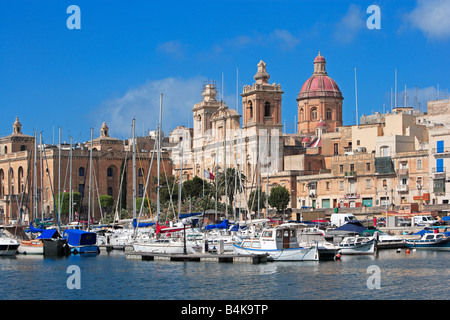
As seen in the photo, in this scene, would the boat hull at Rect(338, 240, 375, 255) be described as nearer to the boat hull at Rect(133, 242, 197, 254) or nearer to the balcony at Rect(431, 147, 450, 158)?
the boat hull at Rect(133, 242, 197, 254)

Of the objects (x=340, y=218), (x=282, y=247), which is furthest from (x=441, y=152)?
(x=282, y=247)

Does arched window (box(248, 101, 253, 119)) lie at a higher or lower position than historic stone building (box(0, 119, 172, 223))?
higher

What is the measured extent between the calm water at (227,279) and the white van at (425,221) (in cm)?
1320

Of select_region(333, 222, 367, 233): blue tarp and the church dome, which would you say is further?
the church dome

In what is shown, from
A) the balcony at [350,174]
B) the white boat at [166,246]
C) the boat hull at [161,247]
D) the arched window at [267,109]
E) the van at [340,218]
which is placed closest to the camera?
the white boat at [166,246]

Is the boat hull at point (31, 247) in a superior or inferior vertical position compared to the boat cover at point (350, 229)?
inferior

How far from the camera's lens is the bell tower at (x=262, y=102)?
93938mm

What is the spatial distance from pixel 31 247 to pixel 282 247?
58.2ft

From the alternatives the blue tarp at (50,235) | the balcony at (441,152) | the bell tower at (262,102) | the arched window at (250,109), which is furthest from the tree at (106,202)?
the blue tarp at (50,235)

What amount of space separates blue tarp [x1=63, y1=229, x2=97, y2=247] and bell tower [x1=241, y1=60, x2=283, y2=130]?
138 feet

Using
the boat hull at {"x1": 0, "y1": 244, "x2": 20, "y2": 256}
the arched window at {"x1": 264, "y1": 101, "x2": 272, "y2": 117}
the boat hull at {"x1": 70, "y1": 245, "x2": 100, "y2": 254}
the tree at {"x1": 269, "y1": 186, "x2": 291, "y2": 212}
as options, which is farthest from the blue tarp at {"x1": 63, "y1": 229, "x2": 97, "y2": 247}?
the arched window at {"x1": 264, "y1": 101, "x2": 272, "y2": 117}

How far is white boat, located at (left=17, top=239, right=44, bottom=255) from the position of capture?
53.5 m

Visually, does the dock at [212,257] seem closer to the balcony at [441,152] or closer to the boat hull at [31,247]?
the boat hull at [31,247]
